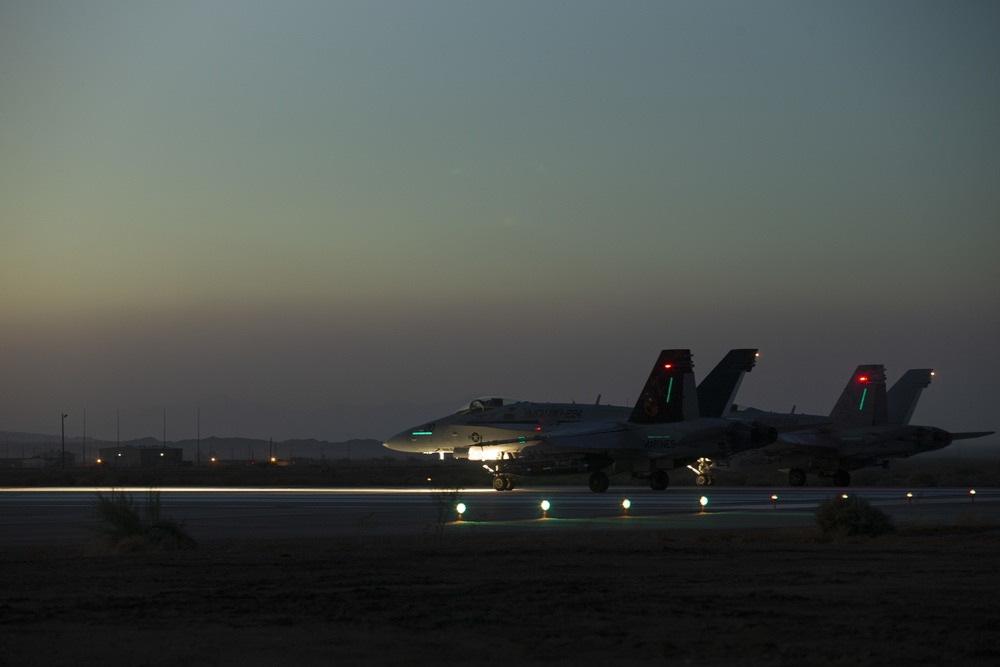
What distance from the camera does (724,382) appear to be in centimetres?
4788

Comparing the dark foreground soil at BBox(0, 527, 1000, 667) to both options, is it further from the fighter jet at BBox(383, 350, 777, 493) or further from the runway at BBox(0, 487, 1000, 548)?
the fighter jet at BBox(383, 350, 777, 493)

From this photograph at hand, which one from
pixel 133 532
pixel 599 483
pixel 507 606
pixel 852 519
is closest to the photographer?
pixel 507 606

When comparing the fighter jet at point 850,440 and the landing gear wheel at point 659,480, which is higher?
the fighter jet at point 850,440

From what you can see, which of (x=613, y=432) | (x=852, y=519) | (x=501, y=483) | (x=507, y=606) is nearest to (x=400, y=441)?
(x=501, y=483)

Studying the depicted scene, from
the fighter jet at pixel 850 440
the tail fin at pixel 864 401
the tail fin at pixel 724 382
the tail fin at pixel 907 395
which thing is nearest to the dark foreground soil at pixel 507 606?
the tail fin at pixel 724 382

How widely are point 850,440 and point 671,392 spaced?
11187mm

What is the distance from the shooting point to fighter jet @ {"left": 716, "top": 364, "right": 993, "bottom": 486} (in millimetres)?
47906

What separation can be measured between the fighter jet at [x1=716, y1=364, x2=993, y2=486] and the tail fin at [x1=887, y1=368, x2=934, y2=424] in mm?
2184

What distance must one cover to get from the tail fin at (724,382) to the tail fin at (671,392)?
6293 mm

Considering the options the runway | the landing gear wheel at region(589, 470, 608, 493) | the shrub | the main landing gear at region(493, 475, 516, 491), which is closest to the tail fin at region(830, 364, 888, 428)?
the runway

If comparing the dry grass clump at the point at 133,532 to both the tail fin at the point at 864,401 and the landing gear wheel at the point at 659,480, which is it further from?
the tail fin at the point at 864,401

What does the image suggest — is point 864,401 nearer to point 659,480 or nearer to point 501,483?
point 659,480

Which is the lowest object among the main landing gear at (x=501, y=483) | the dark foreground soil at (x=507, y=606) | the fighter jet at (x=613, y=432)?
the dark foreground soil at (x=507, y=606)

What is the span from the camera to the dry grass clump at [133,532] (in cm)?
1788
